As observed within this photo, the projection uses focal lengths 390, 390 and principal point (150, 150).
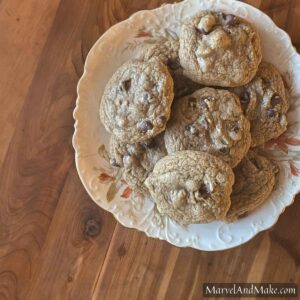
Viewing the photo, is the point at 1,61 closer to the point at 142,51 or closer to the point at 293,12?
the point at 142,51

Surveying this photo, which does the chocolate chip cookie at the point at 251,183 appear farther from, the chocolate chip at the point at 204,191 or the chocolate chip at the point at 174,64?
the chocolate chip at the point at 174,64

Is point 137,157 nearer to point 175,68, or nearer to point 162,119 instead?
point 162,119

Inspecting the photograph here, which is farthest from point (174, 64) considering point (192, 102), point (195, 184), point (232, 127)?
point (195, 184)

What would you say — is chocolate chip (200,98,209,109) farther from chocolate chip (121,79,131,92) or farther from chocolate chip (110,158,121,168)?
chocolate chip (110,158,121,168)

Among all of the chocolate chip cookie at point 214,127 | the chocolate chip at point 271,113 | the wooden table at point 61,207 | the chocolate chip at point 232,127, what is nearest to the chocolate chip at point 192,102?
the chocolate chip cookie at point 214,127

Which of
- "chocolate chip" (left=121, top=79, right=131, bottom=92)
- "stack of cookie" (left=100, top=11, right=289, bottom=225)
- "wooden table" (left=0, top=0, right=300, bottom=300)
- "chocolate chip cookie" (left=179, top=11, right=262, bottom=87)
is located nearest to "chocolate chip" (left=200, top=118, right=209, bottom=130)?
"stack of cookie" (left=100, top=11, right=289, bottom=225)
